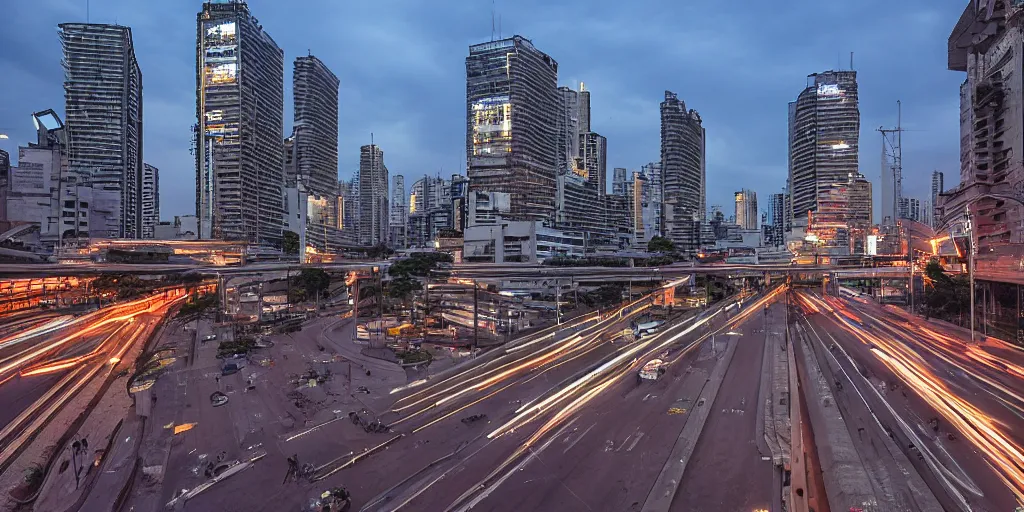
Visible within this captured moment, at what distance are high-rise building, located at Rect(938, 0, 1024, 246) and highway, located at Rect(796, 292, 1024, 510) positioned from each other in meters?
20.8

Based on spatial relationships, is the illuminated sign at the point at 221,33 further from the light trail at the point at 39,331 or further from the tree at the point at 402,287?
the light trail at the point at 39,331

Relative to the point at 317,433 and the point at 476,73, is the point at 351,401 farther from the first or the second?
the point at 476,73

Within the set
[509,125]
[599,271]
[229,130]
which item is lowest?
[599,271]

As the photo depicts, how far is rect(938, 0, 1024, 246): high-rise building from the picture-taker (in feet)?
132

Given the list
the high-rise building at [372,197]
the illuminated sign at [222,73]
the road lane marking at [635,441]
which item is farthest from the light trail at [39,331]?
the high-rise building at [372,197]

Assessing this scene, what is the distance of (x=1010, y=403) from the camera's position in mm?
17047

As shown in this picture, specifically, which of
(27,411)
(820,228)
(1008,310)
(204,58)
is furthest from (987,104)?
(204,58)

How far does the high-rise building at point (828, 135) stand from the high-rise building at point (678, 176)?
1180 inches

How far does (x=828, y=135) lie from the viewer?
440ft

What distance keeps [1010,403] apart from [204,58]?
390ft

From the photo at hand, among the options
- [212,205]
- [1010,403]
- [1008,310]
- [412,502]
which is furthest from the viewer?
[212,205]

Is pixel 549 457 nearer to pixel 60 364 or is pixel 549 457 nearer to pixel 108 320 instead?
pixel 60 364

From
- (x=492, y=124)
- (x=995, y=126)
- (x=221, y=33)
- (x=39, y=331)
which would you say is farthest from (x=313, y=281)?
(x=995, y=126)

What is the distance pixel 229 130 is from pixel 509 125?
182 ft
